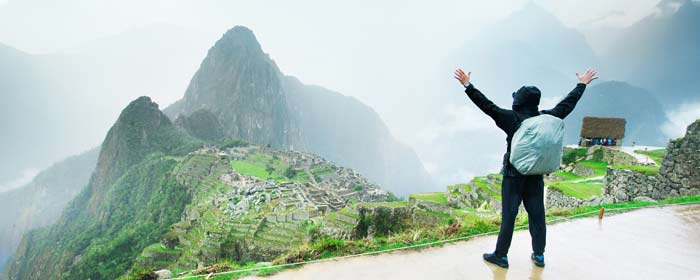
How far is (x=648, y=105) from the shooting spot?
57375mm

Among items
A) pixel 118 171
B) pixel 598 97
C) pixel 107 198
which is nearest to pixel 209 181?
pixel 107 198

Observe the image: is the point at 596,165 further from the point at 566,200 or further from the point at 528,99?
the point at 528,99

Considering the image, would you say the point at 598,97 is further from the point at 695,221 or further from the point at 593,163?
the point at 695,221

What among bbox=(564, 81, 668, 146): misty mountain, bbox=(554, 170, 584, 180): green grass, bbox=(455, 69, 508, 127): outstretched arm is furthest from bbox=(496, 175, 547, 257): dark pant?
bbox=(564, 81, 668, 146): misty mountain

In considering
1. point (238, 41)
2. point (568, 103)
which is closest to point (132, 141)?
point (238, 41)

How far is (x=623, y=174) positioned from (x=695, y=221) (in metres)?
4.22

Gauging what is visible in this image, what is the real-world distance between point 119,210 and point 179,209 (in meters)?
27.3

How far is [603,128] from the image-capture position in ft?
65.2

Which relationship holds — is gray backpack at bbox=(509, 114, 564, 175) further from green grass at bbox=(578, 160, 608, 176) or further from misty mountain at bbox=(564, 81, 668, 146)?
misty mountain at bbox=(564, 81, 668, 146)

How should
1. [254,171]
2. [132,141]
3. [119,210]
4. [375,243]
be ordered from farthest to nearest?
[132,141] < [119,210] < [254,171] < [375,243]

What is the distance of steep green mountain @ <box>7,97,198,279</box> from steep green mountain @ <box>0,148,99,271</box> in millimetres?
31759

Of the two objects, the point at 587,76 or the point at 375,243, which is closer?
the point at 587,76

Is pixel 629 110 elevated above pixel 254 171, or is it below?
above

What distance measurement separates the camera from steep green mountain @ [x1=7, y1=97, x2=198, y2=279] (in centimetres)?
3391
